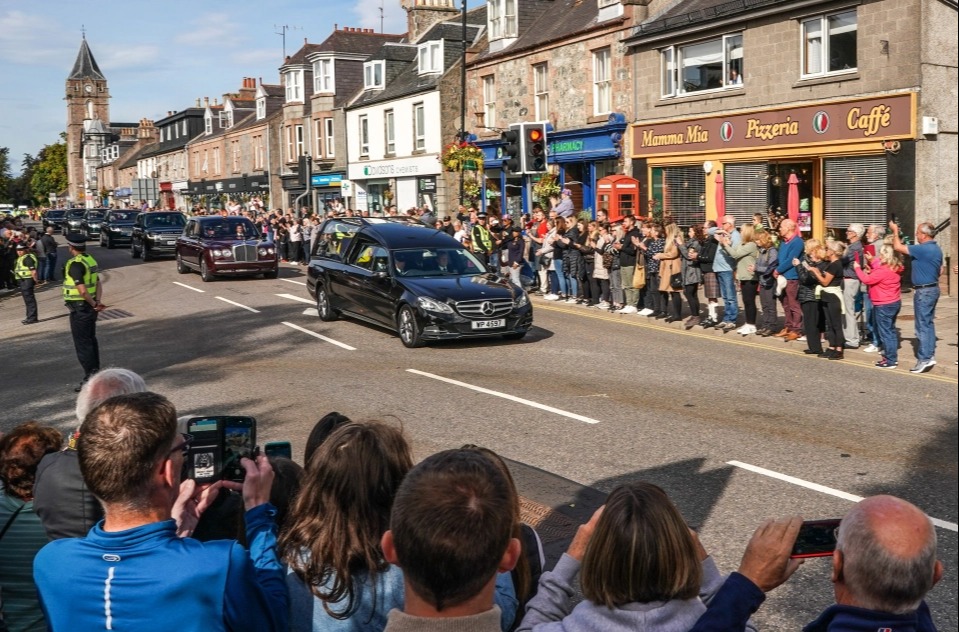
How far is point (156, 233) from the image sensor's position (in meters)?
37.8

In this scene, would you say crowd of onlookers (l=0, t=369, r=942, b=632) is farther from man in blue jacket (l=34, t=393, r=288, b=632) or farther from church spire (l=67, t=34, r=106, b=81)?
church spire (l=67, t=34, r=106, b=81)

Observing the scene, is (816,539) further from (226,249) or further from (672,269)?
(226,249)

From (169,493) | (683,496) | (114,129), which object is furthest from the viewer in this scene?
(114,129)

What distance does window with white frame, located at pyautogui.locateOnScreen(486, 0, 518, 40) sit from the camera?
36.2 metres

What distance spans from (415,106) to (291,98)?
646 inches

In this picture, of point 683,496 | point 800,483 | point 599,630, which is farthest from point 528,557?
point 800,483

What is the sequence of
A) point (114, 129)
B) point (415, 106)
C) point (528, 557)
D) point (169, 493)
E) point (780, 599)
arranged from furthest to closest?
point (114, 129)
point (415, 106)
point (780, 599)
point (528, 557)
point (169, 493)

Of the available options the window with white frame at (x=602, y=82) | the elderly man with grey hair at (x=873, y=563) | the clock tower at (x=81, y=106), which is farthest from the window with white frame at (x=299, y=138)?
the clock tower at (x=81, y=106)

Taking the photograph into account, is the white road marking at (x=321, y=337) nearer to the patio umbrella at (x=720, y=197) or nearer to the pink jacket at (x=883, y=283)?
the pink jacket at (x=883, y=283)

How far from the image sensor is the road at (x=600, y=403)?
7156 mm

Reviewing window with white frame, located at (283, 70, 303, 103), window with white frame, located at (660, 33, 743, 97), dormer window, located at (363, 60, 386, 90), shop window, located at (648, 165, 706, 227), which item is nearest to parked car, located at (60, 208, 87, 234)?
window with white frame, located at (283, 70, 303, 103)

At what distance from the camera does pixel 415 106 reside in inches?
1714

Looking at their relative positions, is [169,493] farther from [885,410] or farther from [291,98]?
[291,98]

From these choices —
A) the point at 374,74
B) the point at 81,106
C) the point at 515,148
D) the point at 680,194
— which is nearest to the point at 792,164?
the point at 680,194
